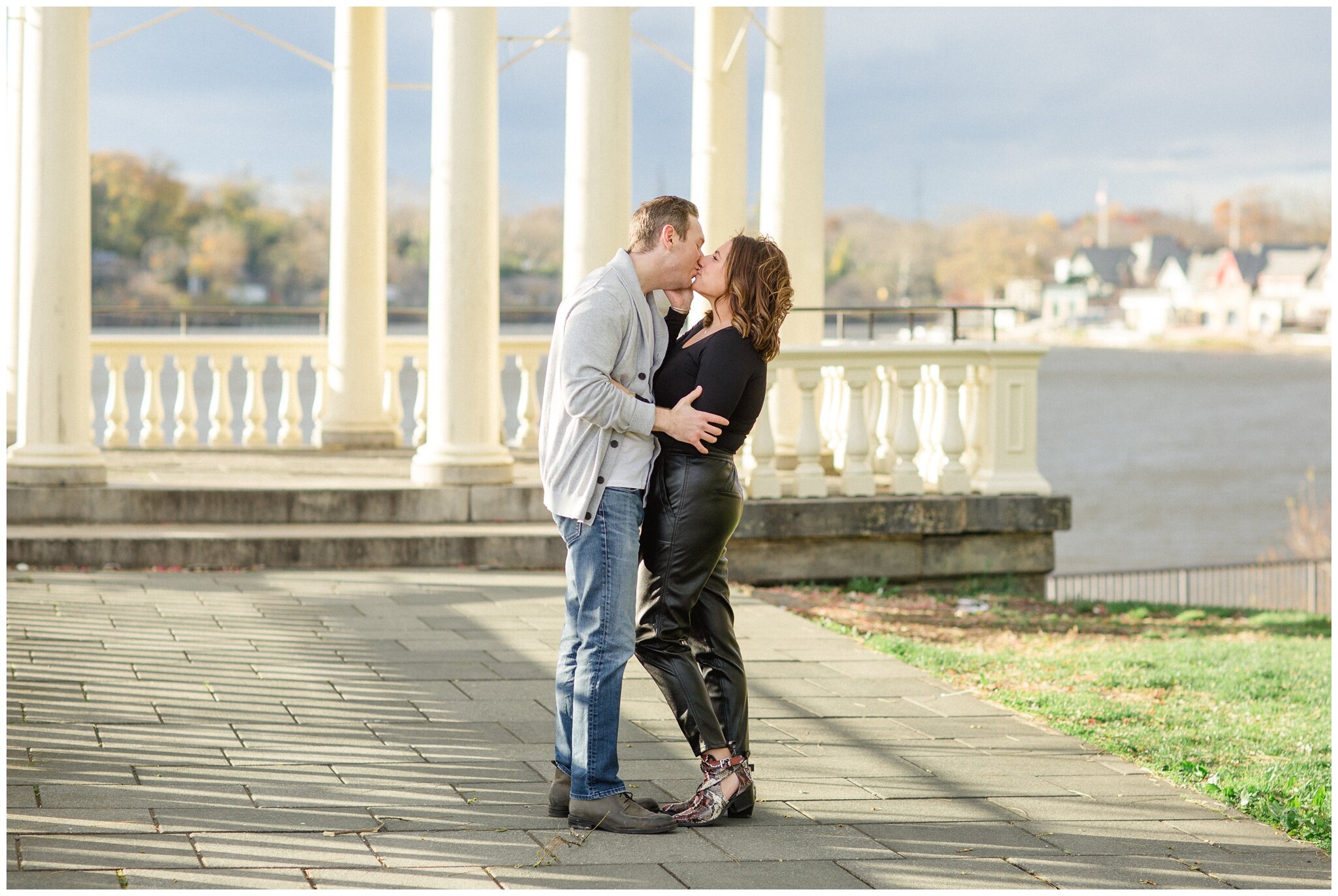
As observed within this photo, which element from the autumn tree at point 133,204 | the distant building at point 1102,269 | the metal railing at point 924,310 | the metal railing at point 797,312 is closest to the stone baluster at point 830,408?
the metal railing at point 797,312

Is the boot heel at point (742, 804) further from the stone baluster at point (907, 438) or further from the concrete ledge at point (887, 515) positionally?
the stone baluster at point (907, 438)

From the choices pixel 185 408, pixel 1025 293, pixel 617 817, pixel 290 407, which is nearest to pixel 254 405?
pixel 290 407

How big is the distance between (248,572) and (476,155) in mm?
3258

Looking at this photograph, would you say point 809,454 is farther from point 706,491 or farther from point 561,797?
point 561,797

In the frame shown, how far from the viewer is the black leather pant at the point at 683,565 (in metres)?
4.67

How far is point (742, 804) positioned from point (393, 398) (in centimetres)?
1023

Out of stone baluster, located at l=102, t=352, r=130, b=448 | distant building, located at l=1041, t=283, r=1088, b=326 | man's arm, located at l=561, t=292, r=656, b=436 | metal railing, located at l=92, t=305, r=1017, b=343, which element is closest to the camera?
man's arm, located at l=561, t=292, r=656, b=436

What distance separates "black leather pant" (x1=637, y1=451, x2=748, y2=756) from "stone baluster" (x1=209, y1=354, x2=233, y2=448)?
10.3 meters

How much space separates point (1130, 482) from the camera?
59.6 meters

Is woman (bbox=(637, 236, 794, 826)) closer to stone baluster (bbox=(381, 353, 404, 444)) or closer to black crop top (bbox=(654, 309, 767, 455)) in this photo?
black crop top (bbox=(654, 309, 767, 455))

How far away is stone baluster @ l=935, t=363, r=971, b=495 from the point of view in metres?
10.5

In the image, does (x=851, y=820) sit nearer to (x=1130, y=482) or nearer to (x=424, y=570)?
(x=424, y=570)

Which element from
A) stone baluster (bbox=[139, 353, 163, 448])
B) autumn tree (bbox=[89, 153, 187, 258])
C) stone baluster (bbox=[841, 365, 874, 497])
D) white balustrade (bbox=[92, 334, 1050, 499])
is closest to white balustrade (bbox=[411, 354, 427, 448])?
stone baluster (bbox=[139, 353, 163, 448])


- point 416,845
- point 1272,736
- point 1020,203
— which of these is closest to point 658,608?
point 416,845
